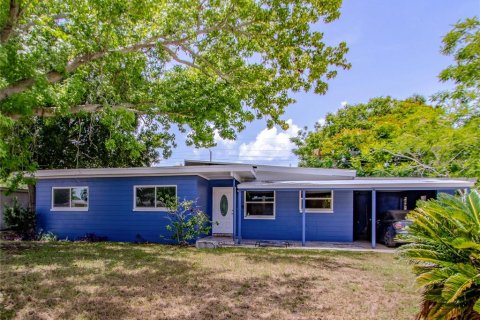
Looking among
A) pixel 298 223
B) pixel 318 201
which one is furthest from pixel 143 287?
pixel 318 201

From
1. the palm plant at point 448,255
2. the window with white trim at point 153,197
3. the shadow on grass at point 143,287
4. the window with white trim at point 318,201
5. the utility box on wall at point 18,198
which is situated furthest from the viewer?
the utility box on wall at point 18,198

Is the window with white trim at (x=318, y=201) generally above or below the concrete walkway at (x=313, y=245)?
above

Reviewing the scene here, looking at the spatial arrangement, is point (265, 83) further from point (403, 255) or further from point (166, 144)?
point (166, 144)

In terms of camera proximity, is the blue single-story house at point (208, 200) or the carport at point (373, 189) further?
the blue single-story house at point (208, 200)

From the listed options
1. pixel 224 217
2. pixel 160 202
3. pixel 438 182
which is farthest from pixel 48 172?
pixel 438 182

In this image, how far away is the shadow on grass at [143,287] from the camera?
5.23 metres

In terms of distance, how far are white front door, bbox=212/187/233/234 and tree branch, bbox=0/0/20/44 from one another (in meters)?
8.96

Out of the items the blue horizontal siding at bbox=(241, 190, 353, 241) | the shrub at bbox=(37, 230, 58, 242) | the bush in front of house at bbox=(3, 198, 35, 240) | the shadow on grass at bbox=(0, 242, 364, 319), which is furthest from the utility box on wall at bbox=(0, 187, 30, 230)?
the blue horizontal siding at bbox=(241, 190, 353, 241)

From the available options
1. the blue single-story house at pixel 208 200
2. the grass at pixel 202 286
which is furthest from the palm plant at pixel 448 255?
the blue single-story house at pixel 208 200

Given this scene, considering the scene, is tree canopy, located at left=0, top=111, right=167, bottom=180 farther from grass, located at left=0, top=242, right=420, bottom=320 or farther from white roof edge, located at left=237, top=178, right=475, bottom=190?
grass, located at left=0, top=242, right=420, bottom=320

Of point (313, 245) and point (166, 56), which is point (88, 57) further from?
point (313, 245)

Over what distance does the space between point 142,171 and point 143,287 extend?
6751 millimetres

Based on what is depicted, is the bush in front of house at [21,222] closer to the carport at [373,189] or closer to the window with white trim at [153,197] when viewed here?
the window with white trim at [153,197]

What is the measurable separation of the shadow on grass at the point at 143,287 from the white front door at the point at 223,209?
14.1 ft
